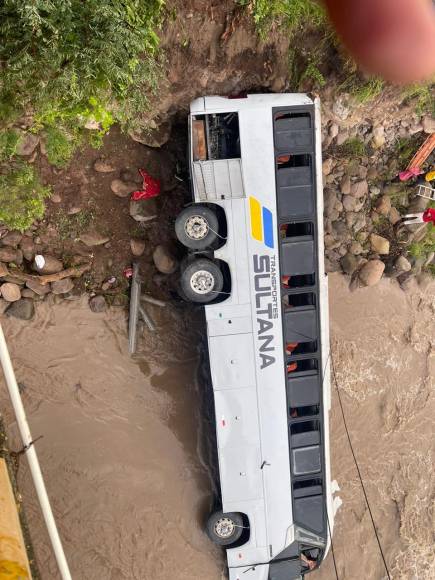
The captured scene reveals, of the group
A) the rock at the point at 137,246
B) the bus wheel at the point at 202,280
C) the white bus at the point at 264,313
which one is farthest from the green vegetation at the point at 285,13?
the rock at the point at 137,246

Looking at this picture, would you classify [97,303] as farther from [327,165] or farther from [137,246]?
[327,165]

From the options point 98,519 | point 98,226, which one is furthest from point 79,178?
point 98,519

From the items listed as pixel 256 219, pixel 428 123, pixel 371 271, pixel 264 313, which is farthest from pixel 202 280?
pixel 428 123

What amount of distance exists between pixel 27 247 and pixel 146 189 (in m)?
1.96

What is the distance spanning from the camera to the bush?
6.00 m

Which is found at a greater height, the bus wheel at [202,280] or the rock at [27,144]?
the rock at [27,144]

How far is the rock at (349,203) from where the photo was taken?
24.1 ft

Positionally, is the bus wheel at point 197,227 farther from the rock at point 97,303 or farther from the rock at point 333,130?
the rock at point 333,130

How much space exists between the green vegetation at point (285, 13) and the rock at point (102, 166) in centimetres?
276

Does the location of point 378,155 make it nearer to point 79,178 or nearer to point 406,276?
point 406,276

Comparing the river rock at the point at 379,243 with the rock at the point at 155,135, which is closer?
the rock at the point at 155,135

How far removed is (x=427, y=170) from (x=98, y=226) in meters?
5.39

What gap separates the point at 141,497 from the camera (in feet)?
23.6

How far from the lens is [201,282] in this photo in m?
6.12
